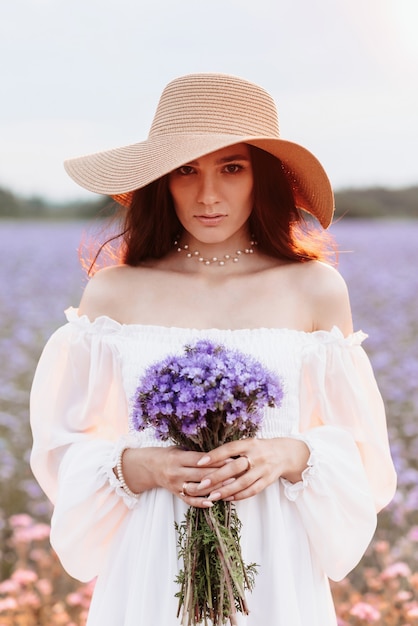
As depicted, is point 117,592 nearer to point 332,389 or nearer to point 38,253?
point 332,389

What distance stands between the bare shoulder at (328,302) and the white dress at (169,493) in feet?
0.16

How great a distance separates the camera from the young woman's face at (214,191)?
80.8 inches

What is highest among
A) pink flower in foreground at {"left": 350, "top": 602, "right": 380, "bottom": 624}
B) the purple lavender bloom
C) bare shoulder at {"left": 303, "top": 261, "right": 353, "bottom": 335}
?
bare shoulder at {"left": 303, "top": 261, "right": 353, "bottom": 335}

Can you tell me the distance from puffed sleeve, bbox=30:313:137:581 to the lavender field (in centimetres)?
108

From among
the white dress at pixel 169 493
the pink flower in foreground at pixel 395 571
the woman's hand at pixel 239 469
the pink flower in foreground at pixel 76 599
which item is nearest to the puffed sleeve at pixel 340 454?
the white dress at pixel 169 493

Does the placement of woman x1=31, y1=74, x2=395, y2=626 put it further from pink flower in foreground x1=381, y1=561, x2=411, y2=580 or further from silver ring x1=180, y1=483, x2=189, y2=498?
A: pink flower in foreground x1=381, y1=561, x2=411, y2=580

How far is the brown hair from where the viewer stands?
225 centimetres

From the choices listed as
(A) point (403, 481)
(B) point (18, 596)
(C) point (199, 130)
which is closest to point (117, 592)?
(C) point (199, 130)

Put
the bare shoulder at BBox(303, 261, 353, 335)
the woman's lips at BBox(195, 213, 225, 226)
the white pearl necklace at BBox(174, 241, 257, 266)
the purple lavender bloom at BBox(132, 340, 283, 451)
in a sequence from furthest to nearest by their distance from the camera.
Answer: the white pearl necklace at BBox(174, 241, 257, 266), the bare shoulder at BBox(303, 261, 353, 335), the woman's lips at BBox(195, 213, 225, 226), the purple lavender bloom at BBox(132, 340, 283, 451)

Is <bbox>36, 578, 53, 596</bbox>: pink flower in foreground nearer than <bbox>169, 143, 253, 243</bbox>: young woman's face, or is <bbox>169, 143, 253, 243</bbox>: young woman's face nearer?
<bbox>169, 143, 253, 243</bbox>: young woman's face

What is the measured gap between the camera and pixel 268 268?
229 centimetres

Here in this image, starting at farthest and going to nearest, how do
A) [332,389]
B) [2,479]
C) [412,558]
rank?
1. [2,479]
2. [412,558]
3. [332,389]

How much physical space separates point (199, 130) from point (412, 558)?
239cm

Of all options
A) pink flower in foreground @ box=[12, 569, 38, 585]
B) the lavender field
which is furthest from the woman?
pink flower in foreground @ box=[12, 569, 38, 585]
